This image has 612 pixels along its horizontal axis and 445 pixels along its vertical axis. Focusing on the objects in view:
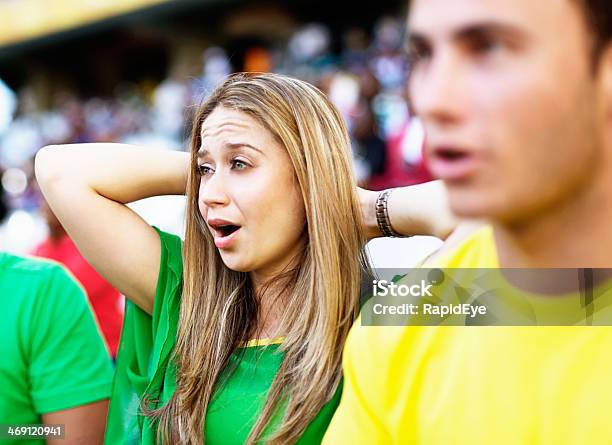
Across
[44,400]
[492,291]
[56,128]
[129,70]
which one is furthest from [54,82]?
[492,291]

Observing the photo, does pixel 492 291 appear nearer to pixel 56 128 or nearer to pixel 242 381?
pixel 242 381

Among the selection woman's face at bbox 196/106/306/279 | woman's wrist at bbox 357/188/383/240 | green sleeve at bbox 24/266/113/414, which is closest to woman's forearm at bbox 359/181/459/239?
woman's wrist at bbox 357/188/383/240

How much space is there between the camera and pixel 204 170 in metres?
1.48

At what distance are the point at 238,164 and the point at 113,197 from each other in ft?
1.03

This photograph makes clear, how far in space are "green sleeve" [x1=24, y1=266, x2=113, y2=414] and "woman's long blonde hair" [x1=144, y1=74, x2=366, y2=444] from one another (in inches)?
11.0

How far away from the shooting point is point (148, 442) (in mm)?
1405

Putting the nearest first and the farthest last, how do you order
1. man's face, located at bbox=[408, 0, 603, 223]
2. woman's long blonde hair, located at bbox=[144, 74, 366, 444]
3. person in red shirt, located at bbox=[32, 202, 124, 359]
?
man's face, located at bbox=[408, 0, 603, 223] → woman's long blonde hair, located at bbox=[144, 74, 366, 444] → person in red shirt, located at bbox=[32, 202, 124, 359]

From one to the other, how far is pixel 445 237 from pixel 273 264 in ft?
0.98

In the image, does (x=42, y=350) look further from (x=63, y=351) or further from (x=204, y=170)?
(x=204, y=170)

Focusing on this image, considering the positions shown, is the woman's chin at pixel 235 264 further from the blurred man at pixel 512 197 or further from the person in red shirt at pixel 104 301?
the person in red shirt at pixel 104 301

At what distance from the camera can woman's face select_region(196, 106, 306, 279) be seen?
54.5 inches
